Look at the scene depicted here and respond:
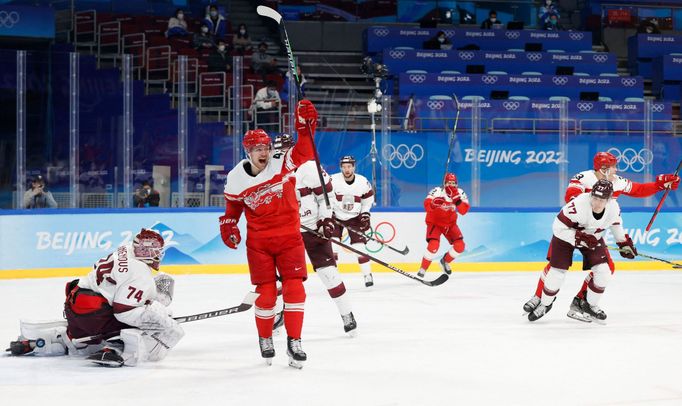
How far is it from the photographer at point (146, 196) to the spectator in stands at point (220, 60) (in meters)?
2.58

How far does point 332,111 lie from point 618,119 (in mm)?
4055

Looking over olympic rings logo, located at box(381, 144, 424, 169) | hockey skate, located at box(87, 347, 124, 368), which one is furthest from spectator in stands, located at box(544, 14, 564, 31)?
hockey skate, located at box(87, 347, 124, 368)

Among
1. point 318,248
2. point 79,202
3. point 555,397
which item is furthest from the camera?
point 79,202

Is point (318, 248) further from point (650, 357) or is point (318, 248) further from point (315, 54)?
point (315, 54)

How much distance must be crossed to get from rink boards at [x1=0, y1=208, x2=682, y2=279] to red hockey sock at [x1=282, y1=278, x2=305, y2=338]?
5307 millimetres

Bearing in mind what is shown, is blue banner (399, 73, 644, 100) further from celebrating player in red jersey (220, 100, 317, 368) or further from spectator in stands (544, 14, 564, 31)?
celebrating player in red jersey (220, 100, 317, 368)

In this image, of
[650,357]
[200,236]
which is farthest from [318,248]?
[200,236]

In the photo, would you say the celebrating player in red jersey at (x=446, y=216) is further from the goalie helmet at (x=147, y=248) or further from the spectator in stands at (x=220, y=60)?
the goalie helmet at (x=147, y=248)

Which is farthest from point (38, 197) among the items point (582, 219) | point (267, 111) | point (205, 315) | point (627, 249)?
point (627, 249)

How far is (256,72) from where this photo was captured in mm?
15422

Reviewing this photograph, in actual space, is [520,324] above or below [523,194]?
below

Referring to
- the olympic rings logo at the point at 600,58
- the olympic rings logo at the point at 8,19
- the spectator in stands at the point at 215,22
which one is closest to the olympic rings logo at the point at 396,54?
the spectator in stands at the point at 215,22

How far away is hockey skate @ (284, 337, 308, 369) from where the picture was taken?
476 centimetres

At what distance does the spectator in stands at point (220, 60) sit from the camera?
13086mm
